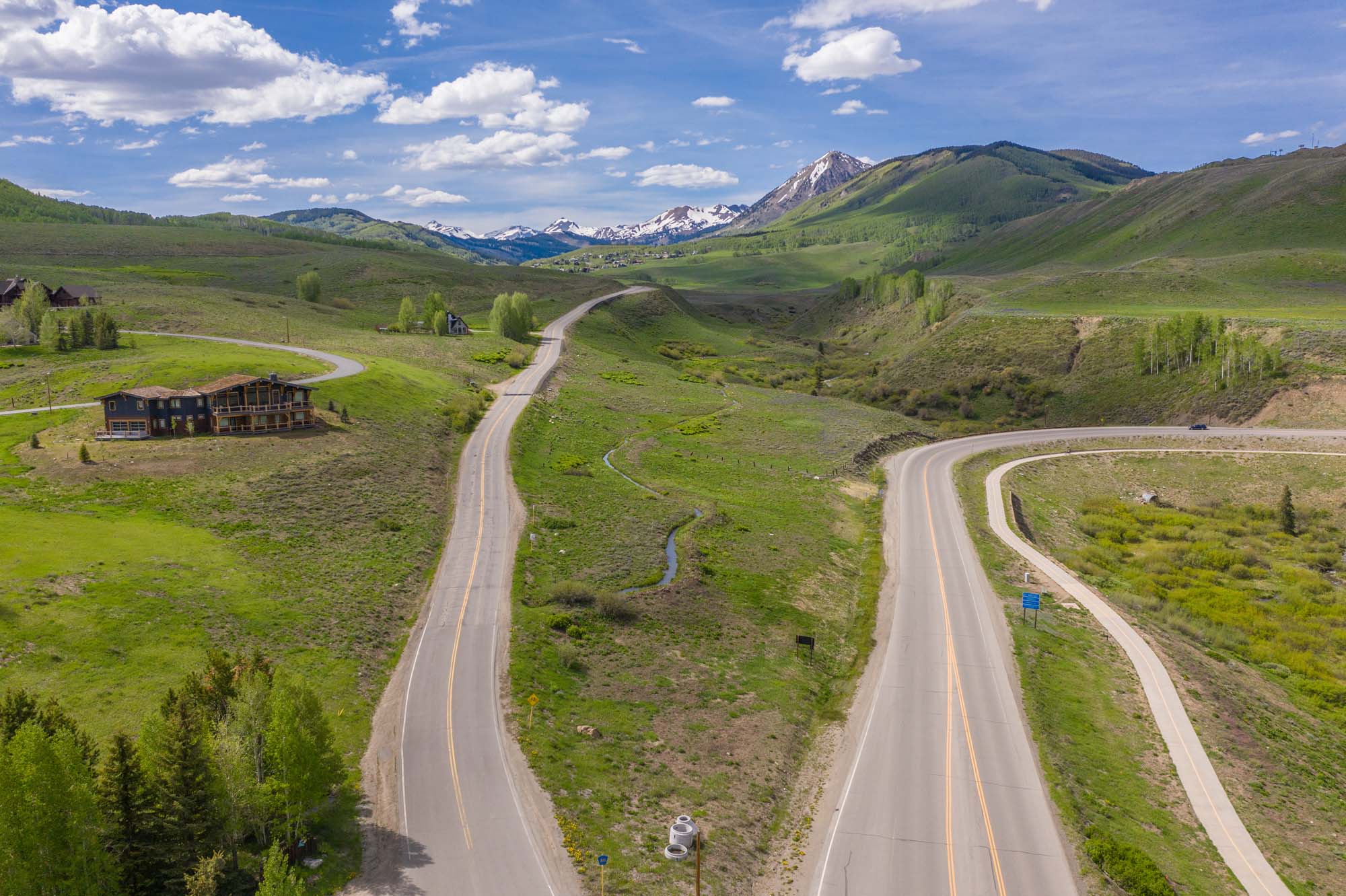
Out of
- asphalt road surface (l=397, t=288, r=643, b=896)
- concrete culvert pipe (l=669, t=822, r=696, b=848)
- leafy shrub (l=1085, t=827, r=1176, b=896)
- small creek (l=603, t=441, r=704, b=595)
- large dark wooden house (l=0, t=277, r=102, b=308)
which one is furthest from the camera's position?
large dark wooden house (l=0, t=277, r=102, b=308)

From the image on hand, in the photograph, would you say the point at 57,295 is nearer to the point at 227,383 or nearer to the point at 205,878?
the point at 227,383

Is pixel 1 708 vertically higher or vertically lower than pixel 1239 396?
lower

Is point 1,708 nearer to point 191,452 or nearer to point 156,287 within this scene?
point 191,452

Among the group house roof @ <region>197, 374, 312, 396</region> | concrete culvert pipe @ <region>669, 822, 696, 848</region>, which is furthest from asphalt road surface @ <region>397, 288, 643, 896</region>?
house roof @ <region>197, 374, 312, 396</region>

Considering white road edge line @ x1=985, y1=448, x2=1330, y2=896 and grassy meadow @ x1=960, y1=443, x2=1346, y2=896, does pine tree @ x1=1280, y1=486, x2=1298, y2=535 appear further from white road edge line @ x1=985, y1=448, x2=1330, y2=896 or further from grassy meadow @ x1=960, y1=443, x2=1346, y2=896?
white road edge line @ x1=985, y1=448, x2=1330, y2=896

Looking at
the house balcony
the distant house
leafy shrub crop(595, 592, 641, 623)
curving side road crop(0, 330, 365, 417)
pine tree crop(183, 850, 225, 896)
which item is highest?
the distant house

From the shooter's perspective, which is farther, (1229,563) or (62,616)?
(1229,563)

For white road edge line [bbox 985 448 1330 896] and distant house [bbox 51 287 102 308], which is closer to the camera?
white road edge line [bbox 985 448 1330 896]

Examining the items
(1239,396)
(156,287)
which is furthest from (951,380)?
(156,287)

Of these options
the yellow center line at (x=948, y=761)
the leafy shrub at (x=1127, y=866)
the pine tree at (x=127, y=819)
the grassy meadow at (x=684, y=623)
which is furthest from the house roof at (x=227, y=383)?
the leafy shrub at (x=1127, y=866)
